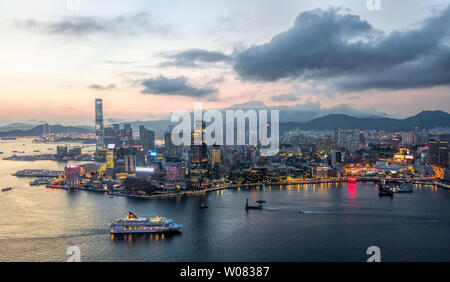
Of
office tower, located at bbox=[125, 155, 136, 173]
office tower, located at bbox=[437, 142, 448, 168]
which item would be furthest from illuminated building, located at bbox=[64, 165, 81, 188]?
office tower, located at bbox=[437, 142, 448, 168]

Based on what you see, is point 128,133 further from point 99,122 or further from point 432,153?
point 432,153

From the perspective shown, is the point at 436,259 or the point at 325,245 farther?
the point at 325,245

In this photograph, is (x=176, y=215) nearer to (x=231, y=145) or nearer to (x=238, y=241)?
(x=238, y=241)

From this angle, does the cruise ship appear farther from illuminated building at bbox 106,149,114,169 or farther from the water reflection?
illuminated building at bbox 106,149,114,169

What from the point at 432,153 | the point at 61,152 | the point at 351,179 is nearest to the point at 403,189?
the point at 351,179
